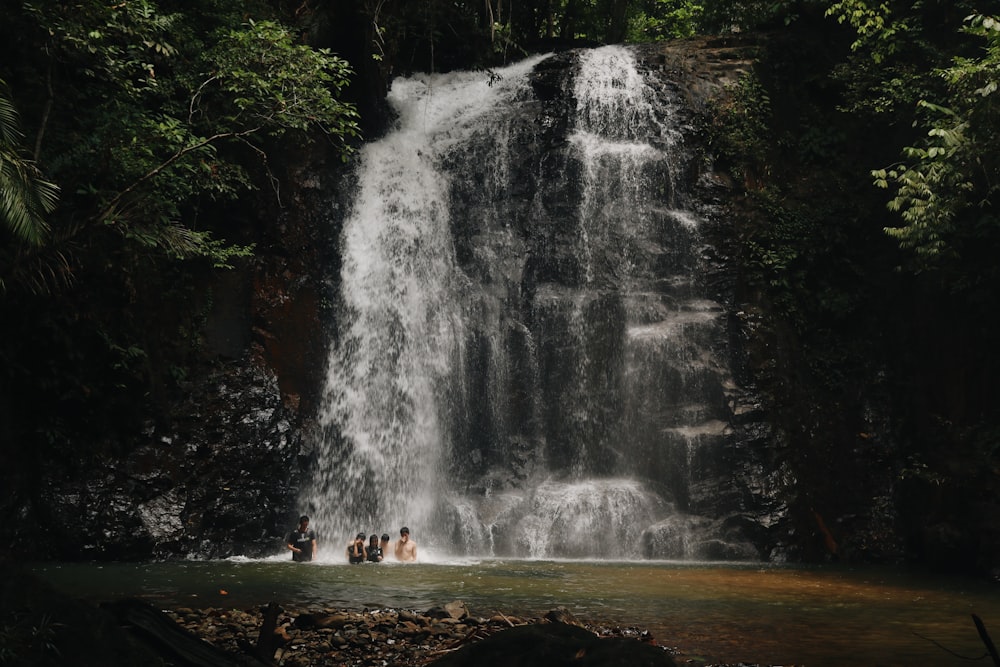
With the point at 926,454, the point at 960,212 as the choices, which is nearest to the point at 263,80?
the point at 960,212

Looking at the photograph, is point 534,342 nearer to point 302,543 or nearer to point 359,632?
point 302,543

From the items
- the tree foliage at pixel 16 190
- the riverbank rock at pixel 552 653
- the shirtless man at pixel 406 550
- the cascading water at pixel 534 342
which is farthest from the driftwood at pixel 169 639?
the cascading water at pixel 534 342

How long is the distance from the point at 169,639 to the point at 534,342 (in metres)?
13.1

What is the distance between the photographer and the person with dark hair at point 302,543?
13.6m

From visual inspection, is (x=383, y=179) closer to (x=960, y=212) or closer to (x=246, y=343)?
(x=246, y=343)

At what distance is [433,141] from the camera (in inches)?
758

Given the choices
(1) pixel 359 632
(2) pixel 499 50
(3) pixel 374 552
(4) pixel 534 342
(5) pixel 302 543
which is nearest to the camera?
(1) pixel 359 632

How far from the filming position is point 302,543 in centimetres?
1362

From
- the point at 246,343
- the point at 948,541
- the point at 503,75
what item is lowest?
the point at 948,541

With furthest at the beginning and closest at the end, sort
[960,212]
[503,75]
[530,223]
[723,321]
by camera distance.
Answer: [503,75]
[530,223]
[723,321]
[960,212]

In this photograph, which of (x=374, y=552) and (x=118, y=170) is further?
(x=374, y=552)

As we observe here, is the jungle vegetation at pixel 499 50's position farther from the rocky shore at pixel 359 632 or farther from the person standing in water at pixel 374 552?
the rocky shore at pixel 359 632

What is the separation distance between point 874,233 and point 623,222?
16.6 feet

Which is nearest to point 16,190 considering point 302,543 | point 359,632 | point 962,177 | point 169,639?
point 359,632
